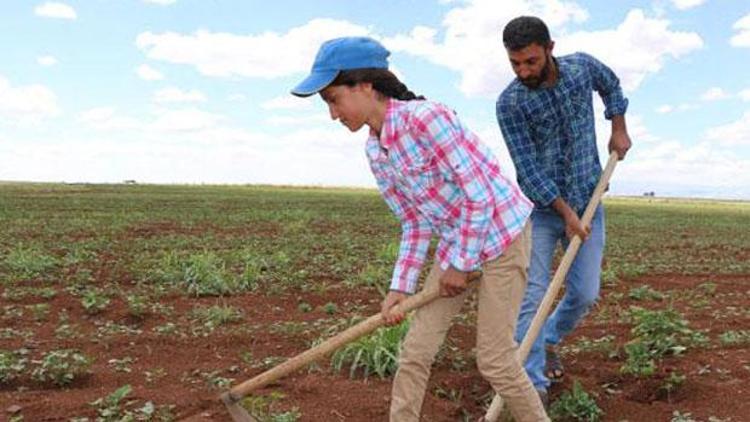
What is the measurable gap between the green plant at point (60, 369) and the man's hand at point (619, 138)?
3491 mm

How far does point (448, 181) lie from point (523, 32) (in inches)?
43.8

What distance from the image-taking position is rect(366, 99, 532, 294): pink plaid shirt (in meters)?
2.82

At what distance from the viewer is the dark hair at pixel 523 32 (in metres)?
3.65

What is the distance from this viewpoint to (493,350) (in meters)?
3.12

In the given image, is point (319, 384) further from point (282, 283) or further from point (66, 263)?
point (66, 263)

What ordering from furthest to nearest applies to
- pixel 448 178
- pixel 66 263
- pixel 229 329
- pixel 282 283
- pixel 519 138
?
pixel 66 263 → pixel 282 283 → pixel 229 329 → pixel 519 138 → pixel 448 178

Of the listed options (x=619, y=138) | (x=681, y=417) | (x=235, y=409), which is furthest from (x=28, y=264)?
(x=681, y=417)

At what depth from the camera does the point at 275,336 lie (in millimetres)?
5805

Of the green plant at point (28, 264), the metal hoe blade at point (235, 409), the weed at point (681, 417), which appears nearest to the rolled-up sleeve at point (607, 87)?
the weed at point (681, 417)

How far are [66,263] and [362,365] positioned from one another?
20.1 feet

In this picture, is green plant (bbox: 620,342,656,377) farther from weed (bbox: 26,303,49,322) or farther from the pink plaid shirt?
weed (bbox: 26,303,49,322)

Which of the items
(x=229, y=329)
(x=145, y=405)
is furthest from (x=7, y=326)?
(x=145, y=405)

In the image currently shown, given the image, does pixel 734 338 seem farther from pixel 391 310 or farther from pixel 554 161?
pixel 391 310

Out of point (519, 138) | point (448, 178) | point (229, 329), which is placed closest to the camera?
point (448, 178)
